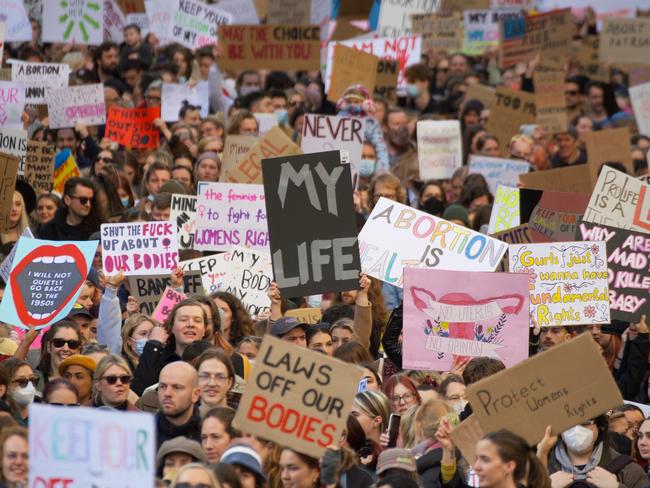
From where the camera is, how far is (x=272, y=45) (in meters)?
21.0

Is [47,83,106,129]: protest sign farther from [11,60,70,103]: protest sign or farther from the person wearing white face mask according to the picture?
the person wearing white face mask

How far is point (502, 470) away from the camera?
7574 millimetres

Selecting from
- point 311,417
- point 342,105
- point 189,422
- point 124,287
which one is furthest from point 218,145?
point 311,417

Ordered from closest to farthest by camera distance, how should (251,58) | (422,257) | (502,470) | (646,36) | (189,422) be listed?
(502,470) < (189,422) < (422,257) < (251,58) < (646,36)

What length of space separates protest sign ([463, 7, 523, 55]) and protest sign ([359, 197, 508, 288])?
43.8ft

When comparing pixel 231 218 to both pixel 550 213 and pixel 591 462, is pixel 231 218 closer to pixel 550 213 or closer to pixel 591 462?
pixel 550 213

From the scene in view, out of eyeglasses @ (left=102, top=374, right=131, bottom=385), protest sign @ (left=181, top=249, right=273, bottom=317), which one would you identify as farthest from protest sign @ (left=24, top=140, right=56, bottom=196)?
eyeglasses @ (left=102, top=374, right=131, bottom=385)

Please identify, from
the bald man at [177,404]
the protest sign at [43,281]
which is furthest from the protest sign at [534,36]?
the bald man at [177,404]

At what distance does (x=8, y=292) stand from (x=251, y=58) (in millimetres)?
9801

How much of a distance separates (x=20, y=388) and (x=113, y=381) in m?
0.56

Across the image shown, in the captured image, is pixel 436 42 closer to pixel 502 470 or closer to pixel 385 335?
pixel 385 335

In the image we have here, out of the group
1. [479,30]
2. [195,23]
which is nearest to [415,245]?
[195,23]

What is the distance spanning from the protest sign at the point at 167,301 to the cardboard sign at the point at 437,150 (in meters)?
6.46

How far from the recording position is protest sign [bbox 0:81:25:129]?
15984 mm
